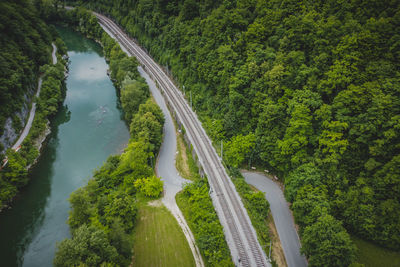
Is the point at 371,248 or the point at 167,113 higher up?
the point at 371,248

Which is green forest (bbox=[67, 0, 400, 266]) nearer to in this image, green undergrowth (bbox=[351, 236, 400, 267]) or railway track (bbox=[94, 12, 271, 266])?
green undergrowth (bbox=[351, 236, 400, 267])

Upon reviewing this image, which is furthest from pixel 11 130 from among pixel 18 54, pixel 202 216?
pixel 202 216

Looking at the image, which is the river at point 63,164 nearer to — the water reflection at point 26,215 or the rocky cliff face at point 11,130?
the water reflection at point 26,215

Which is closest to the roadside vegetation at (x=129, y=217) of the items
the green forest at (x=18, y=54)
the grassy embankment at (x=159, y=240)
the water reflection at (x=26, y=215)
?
the grassy embankment at (x=159, y=240)

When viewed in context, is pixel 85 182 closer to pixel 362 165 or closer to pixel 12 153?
pixel 12 153

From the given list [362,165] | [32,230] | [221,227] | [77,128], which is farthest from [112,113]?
[362,165]

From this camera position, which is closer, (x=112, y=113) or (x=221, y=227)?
(x=221, y=227)
